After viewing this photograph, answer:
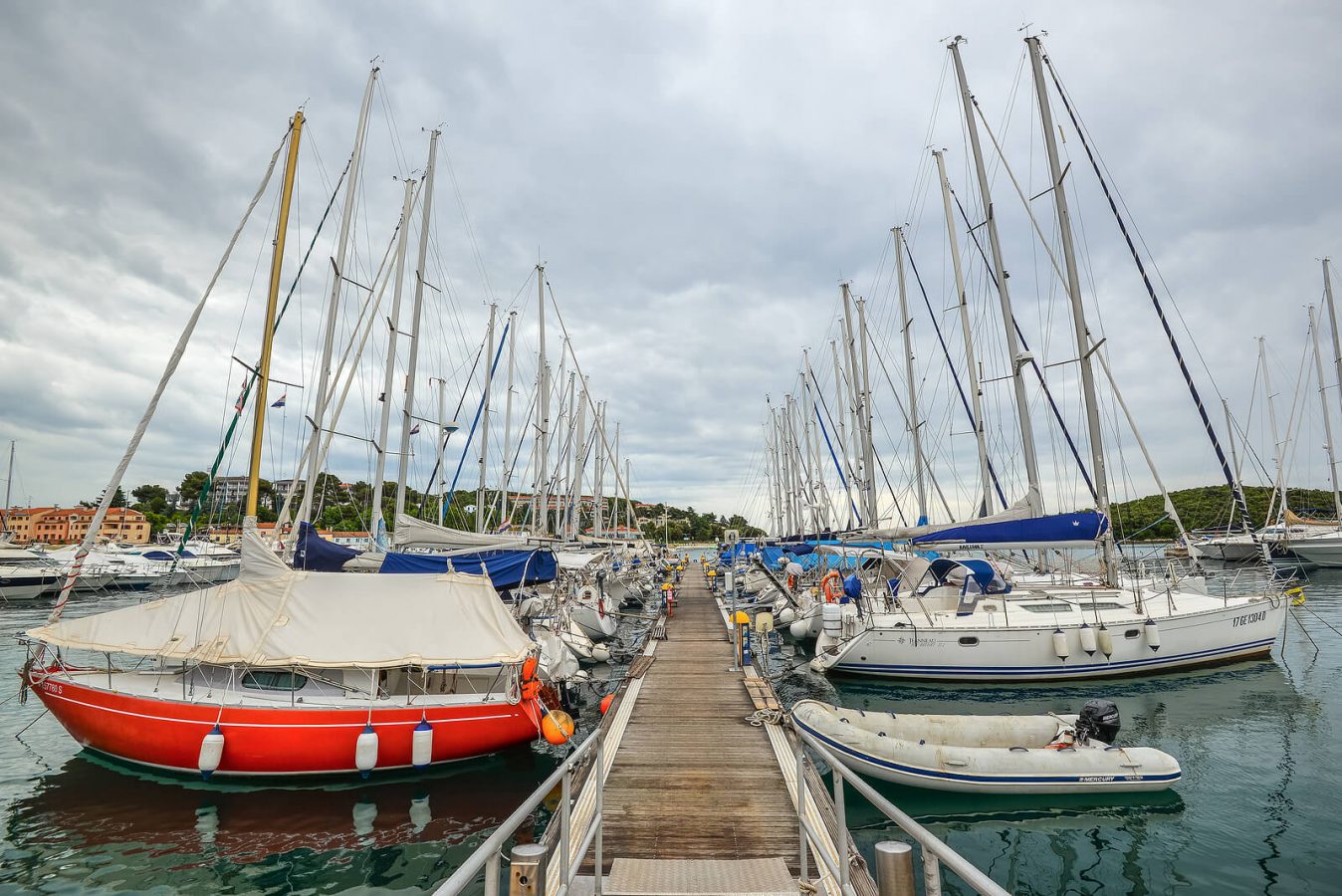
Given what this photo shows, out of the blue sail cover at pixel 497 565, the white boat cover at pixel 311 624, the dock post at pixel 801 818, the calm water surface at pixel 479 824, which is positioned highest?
the blue sail cover at pixel 497 565

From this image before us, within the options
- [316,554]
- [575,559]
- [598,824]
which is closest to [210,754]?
[316,554]

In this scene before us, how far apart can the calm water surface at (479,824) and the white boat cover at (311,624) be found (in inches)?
88.8

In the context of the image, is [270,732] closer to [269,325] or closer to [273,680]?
[273,680]

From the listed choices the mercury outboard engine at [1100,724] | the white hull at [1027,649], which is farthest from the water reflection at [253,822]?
the white hull at [1027,649]

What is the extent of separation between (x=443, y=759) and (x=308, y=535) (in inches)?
251

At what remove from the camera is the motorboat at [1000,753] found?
968 cm

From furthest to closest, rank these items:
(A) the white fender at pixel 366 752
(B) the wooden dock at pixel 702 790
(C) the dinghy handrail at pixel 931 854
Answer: (A) the white fender at pixel 366 752 < (B) the wooden dock at pixel 702 790 < (C) the dinghy handrail at pixel 931 854

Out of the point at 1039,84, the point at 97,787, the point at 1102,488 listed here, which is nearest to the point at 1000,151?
the point at 1039,84

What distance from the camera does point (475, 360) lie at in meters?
30.1

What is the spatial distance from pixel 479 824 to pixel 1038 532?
47.6ft

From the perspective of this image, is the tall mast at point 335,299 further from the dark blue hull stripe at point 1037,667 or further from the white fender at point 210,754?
the dark blue hull stripe at point 1037,667

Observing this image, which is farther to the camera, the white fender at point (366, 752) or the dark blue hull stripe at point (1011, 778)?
the white fender at point (366, 752)

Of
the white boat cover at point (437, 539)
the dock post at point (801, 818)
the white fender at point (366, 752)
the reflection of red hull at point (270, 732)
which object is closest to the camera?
the dock post at point (801, 818)

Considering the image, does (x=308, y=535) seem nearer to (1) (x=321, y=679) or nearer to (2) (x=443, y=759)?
(1) (x=321, y=679)
